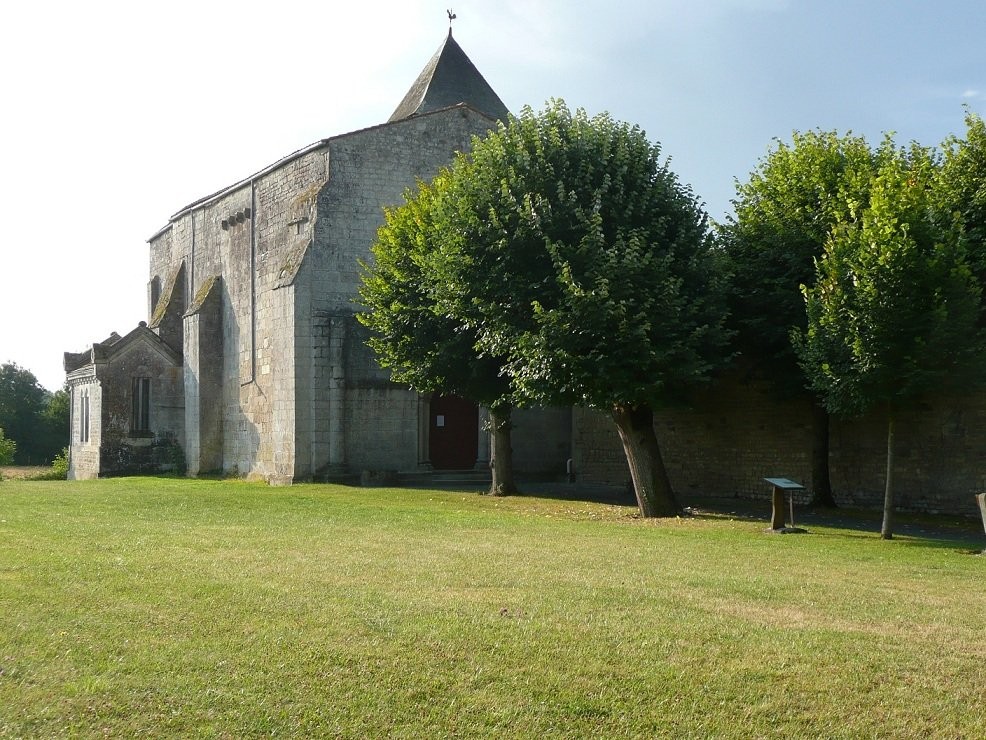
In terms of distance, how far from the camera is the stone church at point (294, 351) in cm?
2595

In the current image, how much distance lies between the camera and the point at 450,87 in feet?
104

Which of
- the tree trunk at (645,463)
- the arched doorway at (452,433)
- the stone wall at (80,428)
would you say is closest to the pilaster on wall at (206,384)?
the stone wall at (80,428)

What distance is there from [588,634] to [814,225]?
1361 centimetres

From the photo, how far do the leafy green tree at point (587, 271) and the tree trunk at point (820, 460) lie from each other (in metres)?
4.27

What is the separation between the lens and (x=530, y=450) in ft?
93.5

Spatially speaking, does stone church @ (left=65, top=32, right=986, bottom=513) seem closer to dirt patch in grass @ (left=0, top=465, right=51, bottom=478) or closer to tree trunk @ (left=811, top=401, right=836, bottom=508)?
tree trunk @ (left=811, top=401, right=836, bottom=508)

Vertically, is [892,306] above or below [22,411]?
above

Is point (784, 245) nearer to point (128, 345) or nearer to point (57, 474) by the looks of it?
point (128, 345)

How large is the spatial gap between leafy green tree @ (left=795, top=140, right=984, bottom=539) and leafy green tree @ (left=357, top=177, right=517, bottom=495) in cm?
706

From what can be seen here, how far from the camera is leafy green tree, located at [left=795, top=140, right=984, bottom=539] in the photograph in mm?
13859

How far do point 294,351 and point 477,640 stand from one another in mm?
19879

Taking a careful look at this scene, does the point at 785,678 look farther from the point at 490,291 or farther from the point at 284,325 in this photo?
the point at 284,325

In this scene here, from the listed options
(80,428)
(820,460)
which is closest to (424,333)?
(820,460)

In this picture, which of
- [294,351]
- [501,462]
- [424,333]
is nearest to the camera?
[424,333]
